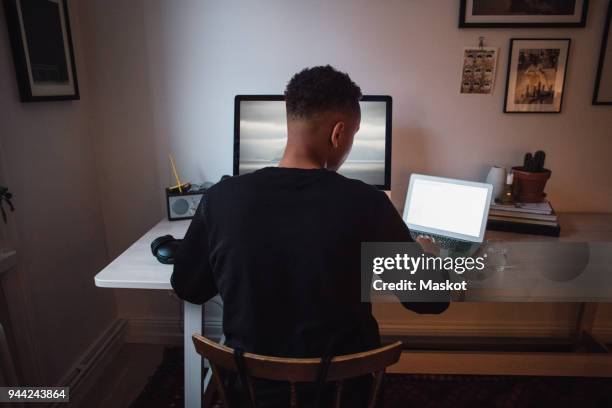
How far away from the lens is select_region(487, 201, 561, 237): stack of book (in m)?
1.52

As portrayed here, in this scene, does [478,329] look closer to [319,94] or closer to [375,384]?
[375,384]

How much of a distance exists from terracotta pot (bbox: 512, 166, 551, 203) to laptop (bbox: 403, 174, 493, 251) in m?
0.33

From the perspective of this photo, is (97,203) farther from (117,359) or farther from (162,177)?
(117,359)

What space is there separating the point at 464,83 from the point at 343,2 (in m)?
0.61

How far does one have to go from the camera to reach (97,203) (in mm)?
1871

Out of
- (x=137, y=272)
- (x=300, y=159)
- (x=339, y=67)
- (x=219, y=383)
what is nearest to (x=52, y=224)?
(x=137, y=272)

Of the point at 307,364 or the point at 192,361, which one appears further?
the point at 192,361

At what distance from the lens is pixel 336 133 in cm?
87

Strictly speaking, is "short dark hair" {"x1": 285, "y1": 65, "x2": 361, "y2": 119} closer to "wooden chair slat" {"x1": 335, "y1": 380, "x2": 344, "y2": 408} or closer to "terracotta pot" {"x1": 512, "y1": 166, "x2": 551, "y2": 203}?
"wooden chair slat" {"x1": 335, "y1": 380, "x2": 344, "y2": 408}

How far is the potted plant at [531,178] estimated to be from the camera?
63.4 inches

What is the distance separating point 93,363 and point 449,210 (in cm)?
169

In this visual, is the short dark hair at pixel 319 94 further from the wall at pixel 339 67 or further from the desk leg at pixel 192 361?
the wall at pixel 339 67

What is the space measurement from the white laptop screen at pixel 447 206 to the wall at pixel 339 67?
32cm

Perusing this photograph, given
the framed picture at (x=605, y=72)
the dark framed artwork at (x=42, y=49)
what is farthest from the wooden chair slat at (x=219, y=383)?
the framed picture at (x=605, y=72)
